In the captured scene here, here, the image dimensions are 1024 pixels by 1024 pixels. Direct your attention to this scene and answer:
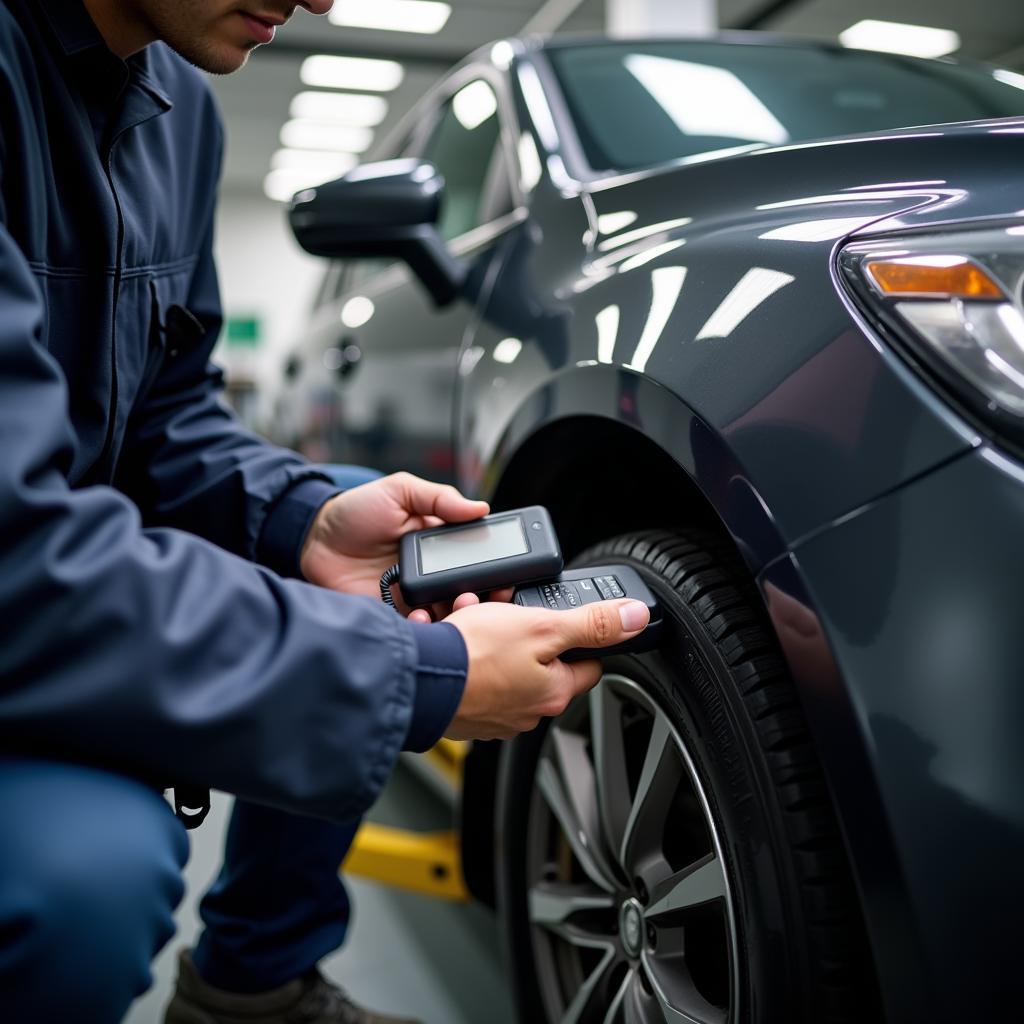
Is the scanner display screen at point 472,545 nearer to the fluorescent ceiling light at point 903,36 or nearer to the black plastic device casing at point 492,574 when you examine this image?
the black plastic device casing at point 492,574

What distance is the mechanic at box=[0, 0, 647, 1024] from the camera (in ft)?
2.13

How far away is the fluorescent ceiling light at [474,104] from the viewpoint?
1.71 metres

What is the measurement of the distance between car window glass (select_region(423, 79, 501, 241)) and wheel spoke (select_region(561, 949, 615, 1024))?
A: 1100 millimetres

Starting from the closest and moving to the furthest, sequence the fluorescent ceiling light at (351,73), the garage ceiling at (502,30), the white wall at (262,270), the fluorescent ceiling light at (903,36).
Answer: the garage ceiling at (502,30) → the fluorescent ceiling light at (903,36) → the fluorescent ceiling light at (351,73) → the white wall at (262,270)

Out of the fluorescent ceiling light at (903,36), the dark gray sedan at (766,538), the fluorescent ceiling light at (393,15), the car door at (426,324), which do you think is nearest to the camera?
the dark gray sedan at (766,538)

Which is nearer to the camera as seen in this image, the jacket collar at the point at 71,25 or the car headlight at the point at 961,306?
the car headlight at the point at 961,306


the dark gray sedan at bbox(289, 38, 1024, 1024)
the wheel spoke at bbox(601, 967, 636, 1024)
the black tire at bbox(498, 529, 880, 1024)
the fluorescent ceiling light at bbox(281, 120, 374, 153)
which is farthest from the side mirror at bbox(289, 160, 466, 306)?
the fluorescent ceiling light at bbox(281, 120, 374, 153)

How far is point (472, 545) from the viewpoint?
39.1 inches

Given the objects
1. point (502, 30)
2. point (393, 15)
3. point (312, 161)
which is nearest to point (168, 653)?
point (393, 15)

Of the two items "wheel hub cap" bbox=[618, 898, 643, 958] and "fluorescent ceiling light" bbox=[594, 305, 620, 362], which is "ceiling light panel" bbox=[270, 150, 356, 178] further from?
"wheel hub cap" bbox=[618, 898, 643, 958]

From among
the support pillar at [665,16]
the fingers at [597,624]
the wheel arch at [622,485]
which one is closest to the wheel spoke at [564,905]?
the wheel arch at [622,485]

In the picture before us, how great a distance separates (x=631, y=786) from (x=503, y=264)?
715 mm

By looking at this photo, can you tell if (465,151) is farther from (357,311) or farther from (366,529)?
(366,529)

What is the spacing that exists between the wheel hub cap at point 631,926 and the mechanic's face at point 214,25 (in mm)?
849
